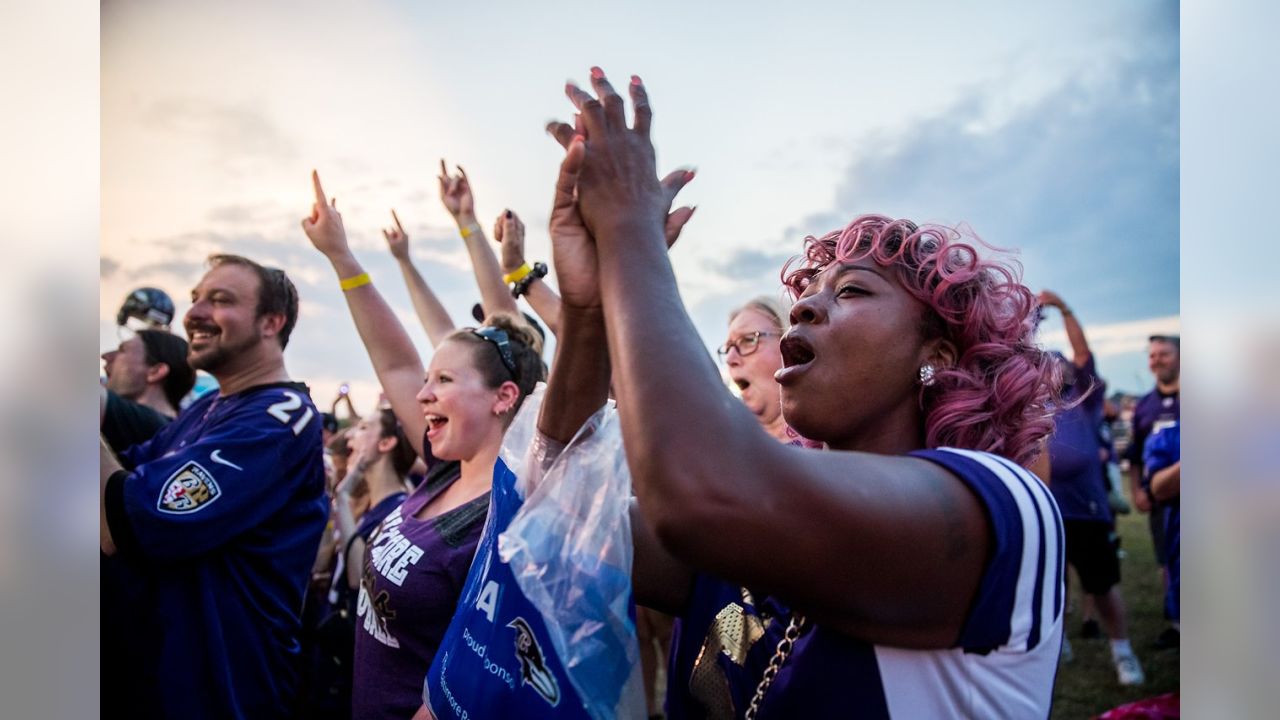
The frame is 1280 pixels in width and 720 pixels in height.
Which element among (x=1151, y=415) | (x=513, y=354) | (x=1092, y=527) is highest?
(x=513, y=354)

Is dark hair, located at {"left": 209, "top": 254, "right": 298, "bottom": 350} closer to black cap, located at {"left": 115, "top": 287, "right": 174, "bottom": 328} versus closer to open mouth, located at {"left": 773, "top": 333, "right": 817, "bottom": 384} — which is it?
black cap, located at {"left": 115, "top": 287, "right": 174, "bottom": 328}

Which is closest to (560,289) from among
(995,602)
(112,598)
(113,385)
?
(995,602)

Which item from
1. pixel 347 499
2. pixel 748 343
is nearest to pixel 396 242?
pixel 748 343

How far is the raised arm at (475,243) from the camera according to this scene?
12.6 ft

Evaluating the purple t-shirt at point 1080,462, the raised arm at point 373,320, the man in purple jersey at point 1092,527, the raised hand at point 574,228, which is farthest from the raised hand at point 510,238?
the man in purple jersey at point 1092,527

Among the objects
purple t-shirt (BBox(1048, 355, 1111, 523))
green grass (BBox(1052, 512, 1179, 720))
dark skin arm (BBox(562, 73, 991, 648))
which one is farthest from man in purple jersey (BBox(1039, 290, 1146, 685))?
dark skin arm (BBox(562, 73, 991, 648))

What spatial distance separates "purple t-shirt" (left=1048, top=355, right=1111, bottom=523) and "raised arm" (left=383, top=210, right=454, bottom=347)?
3195 millimetres

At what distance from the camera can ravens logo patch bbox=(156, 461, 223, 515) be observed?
2.79 metres

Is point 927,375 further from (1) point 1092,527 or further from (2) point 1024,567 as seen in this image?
(1) point 1092,527

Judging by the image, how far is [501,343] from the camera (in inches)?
124

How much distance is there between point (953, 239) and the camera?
1.65 meters

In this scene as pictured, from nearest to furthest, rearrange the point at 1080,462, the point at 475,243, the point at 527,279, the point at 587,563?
the point at 587,563, the point at 527,279, the point at 475,243, the point at 1080,462

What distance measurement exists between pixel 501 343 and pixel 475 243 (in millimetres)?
895
